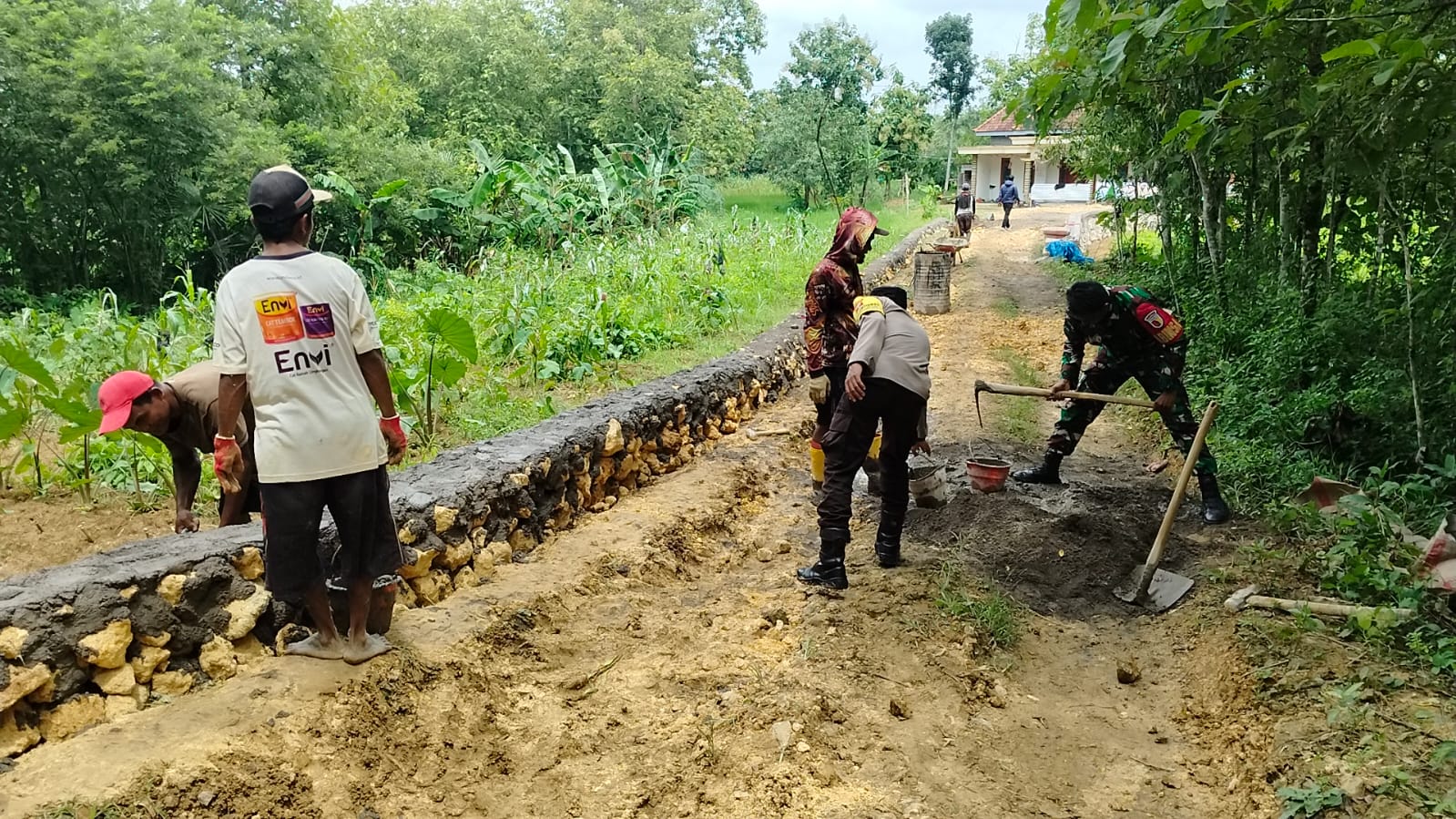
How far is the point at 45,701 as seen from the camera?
9.16 ft

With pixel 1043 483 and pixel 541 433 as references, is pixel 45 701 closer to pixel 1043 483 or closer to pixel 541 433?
pixel 541 433

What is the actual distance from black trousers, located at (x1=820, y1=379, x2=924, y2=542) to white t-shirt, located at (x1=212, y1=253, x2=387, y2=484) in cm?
234

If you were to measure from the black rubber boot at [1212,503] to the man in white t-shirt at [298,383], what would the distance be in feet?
15.2

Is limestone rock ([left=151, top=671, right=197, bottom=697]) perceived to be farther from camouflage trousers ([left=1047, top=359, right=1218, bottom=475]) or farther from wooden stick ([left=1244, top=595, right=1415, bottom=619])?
camouflage trousers ([left=1047, top=359, right=1218, bottom=475])

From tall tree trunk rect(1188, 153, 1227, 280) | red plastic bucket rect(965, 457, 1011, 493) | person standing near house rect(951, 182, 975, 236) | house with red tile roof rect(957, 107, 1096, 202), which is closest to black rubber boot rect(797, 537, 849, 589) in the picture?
red plastic bucket rect(965, 457, 1011, 493)

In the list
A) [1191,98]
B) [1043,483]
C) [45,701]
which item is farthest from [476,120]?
[45,701]

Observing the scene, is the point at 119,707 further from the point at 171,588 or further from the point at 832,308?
the point at 832,308

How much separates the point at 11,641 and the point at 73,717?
0.32m

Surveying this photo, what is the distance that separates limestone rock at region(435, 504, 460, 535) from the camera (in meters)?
4.19

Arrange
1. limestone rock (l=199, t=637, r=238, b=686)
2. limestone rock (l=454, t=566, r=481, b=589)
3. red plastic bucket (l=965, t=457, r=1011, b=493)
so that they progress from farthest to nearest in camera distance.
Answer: red plastic bucket (l=965, t=457, r=1011, b=493)
limestone rock (l=454, t=566, r=481, b=589)
limestone rock (l=199, t=637, r=238, b=686)

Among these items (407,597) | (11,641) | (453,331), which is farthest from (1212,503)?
(11,641)

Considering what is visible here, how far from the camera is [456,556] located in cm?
433

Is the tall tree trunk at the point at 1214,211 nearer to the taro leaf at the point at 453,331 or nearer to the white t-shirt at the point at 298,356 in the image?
the taro leaf at the point at 453,331

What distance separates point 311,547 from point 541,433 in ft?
8.02
